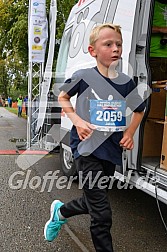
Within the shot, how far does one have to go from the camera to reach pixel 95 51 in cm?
252

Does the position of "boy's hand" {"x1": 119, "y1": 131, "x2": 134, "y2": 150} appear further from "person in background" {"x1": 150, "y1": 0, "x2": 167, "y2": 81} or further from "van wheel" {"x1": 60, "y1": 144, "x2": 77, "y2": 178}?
"van wheel" {"x1": 60, "y1": 144, "x2": 77, "y2": 178}

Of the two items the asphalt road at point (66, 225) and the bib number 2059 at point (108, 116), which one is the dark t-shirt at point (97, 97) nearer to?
the bib number 2059 at point (108, 116)

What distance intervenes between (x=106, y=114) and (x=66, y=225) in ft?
5.15

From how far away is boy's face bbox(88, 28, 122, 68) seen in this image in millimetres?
2449

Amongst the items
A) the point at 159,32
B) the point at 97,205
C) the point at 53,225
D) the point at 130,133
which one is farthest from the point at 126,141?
the point at 159,32

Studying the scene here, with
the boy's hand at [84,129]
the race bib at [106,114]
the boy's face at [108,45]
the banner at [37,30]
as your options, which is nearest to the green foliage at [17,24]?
the banner at [37,30]

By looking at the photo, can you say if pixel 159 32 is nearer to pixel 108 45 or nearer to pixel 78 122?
pixel 108 45

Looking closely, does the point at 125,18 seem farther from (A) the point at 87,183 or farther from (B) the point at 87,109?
(A) the point at 87,183

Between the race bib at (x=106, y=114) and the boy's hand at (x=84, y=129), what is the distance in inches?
3.6

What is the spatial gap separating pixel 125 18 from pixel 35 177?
3.10m

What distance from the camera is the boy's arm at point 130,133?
255 centimetres

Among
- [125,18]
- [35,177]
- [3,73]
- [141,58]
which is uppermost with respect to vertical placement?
[125,18]

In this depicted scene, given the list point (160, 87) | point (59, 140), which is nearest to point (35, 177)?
point (59, 140)

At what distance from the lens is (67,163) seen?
17.1 feet
